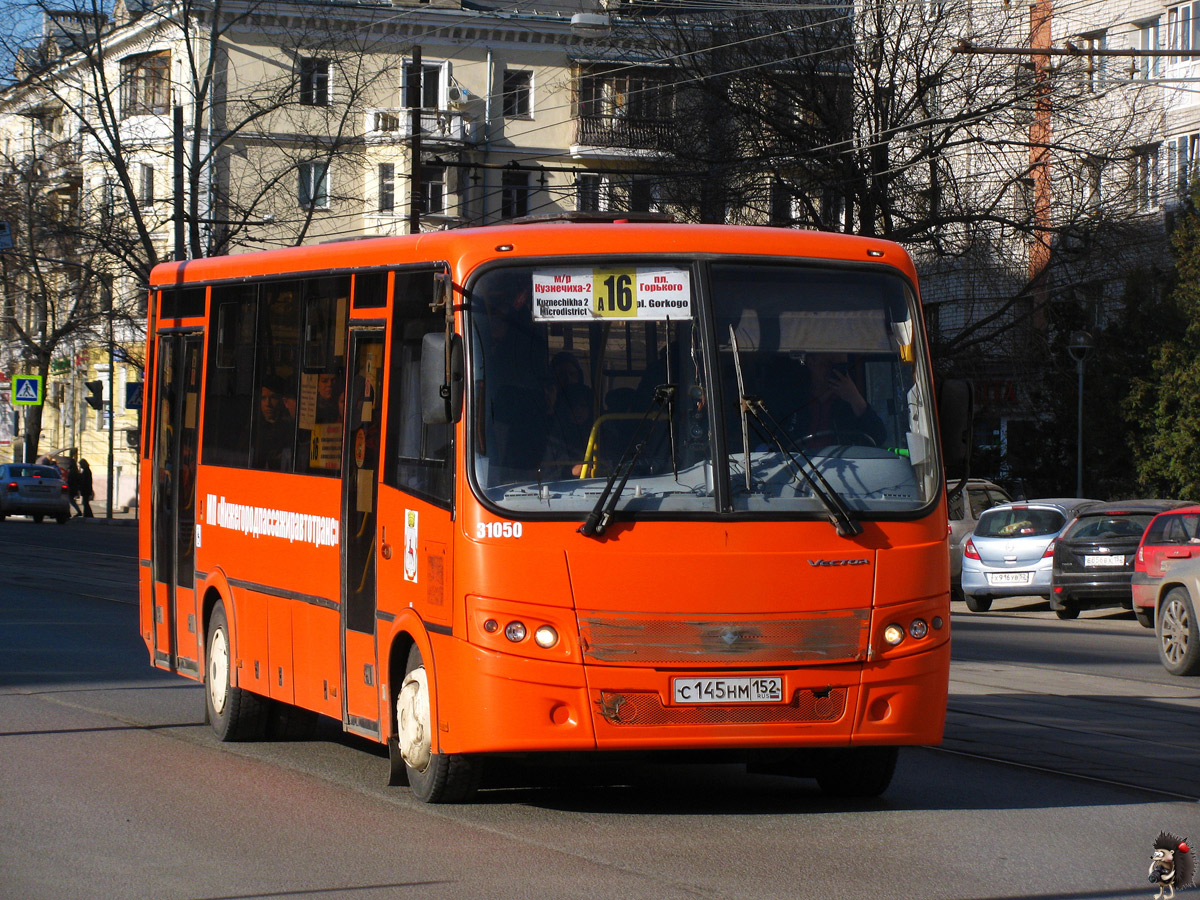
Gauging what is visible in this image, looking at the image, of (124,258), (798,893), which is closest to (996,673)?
(798,893)

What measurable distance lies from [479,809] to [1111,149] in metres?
28.2

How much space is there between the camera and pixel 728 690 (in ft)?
25.8

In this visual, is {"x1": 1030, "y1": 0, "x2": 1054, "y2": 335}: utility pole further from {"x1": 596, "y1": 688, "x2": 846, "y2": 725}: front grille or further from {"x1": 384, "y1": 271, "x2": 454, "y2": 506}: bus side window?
{"x1": 596, "y1": 688, "x2": 846, "y2": 725}: front grille

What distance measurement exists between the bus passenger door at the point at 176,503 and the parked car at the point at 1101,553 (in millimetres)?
14292

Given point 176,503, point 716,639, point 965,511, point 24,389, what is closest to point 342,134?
point 24,389

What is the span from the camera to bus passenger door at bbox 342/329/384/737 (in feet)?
29.7

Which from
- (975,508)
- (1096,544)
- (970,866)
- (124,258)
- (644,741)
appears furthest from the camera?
(124,258)

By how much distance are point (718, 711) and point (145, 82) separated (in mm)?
53671

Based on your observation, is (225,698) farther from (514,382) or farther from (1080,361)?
(1080,361)

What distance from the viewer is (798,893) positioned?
6570 mm

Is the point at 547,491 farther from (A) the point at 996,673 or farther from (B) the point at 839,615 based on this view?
(A) the point at 996,673

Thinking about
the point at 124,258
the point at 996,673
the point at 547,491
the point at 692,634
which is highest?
the point at 124,258

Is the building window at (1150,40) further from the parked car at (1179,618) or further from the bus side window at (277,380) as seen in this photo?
the bus side window at (277,380)

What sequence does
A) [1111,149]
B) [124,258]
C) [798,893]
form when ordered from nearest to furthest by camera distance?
[798,893] < [1111,149] < [124,258]
